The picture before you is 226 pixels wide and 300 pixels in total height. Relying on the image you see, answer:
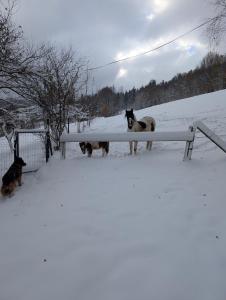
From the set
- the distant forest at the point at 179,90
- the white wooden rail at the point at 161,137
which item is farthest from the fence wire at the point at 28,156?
the distant forest at the point at 179,90

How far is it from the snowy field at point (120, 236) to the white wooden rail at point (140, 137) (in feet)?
2.14

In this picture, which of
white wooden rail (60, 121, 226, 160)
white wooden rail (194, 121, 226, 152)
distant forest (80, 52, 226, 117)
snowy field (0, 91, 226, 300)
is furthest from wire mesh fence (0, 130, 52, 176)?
distant forest (80, 52, 226, 117)

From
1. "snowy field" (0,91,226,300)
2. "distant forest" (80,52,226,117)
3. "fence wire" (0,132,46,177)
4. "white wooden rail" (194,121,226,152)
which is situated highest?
"distant forest" (80,52,226,117)

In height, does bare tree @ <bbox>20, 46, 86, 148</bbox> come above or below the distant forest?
below

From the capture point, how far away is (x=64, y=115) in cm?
1245

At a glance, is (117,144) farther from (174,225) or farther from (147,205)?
(174,225)

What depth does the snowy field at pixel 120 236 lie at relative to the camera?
9.78ft

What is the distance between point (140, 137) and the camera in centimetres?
782

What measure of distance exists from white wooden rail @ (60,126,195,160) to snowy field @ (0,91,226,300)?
2.14 feet

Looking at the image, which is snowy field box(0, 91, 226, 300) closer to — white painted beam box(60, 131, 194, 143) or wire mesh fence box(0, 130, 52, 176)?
white painted beam box(60, 131, 194, 143)

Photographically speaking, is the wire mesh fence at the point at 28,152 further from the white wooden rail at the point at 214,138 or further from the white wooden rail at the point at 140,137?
the white wooden rail at the point at 214,138

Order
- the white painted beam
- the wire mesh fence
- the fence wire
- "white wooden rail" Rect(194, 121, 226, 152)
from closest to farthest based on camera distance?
"white wooden rail" Rect(194, 121, 226, 152) < the white painted beam < the wire mesh fence < the fence wire

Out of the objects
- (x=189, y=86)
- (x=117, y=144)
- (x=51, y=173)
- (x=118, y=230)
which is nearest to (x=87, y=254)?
(x=118, y=230)

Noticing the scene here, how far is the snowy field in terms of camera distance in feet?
9.78
